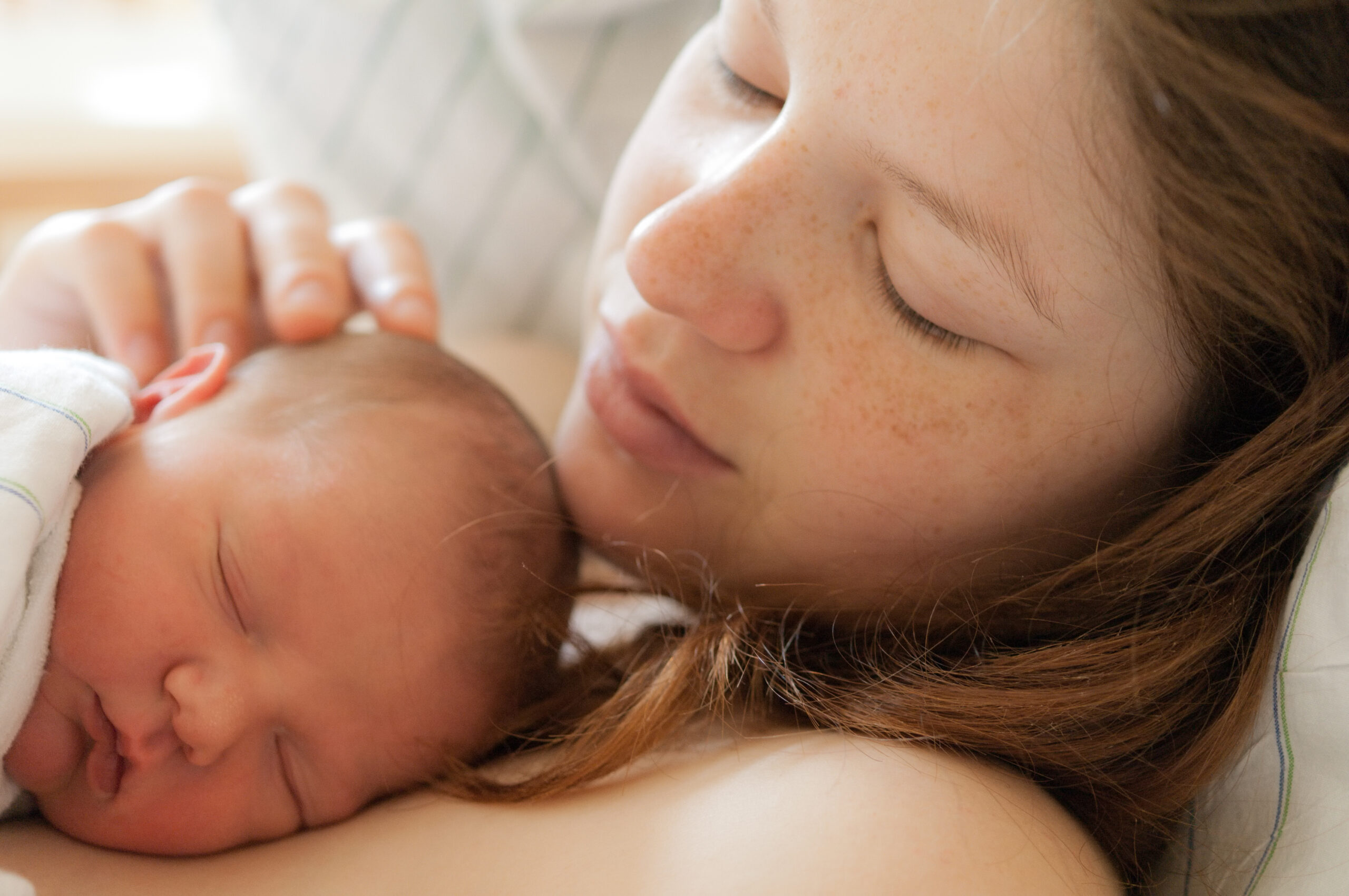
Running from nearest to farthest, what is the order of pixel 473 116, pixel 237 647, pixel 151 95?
pixel 237 647 → pixel 473 116 → pixel 151 95

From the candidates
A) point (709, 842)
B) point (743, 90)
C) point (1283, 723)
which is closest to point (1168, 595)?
point (1283, 723)

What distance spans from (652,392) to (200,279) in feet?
1.72

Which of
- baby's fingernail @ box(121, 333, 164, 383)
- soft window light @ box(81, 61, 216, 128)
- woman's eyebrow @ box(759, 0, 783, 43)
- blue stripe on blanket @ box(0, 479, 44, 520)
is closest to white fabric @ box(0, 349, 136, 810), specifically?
blue stripe on blanket @ box(0, 479, 44, 520)

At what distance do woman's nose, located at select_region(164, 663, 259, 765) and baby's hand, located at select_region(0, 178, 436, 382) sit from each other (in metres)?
0.36

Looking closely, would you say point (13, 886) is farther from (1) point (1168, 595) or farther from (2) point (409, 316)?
(1) point (1168, 595)

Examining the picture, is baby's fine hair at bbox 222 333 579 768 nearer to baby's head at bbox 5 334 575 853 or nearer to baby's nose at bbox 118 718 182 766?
baby's head at bbox 5 334 575 853

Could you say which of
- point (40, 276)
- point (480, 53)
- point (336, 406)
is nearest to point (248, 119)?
point (480, 53)

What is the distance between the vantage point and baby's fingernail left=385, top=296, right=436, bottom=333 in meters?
1.07

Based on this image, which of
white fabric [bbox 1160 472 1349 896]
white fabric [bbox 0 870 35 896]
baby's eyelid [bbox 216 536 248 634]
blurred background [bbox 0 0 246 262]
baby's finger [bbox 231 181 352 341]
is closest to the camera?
white fabric [bbox 0 870 35 896]

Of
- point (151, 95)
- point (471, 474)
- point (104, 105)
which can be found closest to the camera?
point (471, 474)

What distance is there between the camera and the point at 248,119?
64.1 inches

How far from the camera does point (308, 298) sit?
3.33 feet

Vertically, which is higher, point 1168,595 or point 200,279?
point 1168,595

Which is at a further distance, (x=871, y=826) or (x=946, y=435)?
(x=946, y=435)
